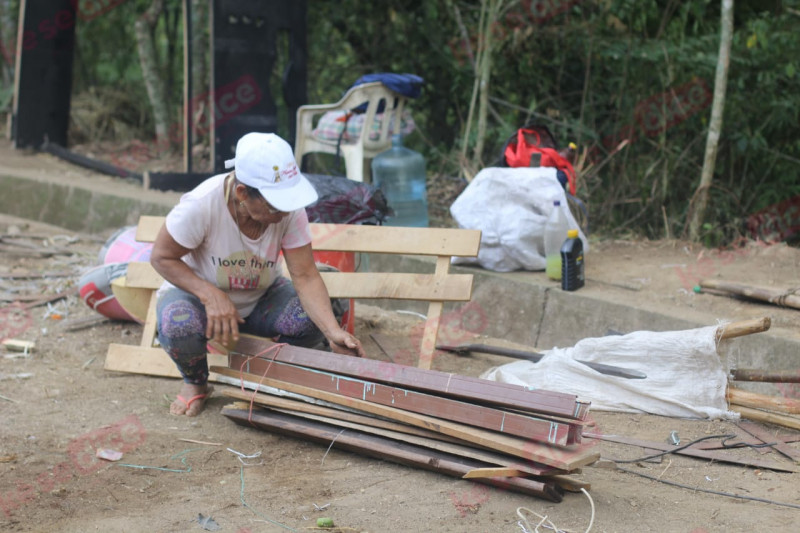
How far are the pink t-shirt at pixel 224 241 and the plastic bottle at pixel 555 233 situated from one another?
194 cm

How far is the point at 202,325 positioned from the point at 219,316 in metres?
0.21

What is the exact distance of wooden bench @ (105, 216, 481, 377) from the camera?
4266 mm

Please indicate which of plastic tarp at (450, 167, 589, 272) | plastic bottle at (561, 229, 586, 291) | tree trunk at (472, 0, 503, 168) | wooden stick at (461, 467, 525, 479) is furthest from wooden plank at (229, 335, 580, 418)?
tree trunk at (472, 0, 503, 168)

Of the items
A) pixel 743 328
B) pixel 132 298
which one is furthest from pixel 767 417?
pixel 132 298

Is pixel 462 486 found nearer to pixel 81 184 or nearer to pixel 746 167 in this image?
pixel 746 167

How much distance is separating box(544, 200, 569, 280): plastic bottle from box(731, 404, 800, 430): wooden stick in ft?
5.21

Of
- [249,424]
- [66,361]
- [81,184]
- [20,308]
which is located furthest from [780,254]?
[81,184]

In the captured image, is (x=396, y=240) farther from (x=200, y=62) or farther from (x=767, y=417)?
(x=200, y=62)

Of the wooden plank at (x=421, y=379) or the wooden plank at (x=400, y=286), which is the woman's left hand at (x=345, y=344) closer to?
the wooden plank at (x=421, y=379)

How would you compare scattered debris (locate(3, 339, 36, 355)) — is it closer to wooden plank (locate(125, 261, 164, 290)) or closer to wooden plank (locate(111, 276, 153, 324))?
wooden plank (locate(111, 276, 153, 324))

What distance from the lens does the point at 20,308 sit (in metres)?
5.54

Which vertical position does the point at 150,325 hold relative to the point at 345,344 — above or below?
below

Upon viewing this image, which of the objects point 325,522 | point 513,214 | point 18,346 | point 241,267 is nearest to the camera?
point 325,522

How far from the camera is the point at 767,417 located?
3.79 m
